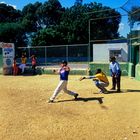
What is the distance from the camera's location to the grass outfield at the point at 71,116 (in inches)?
394

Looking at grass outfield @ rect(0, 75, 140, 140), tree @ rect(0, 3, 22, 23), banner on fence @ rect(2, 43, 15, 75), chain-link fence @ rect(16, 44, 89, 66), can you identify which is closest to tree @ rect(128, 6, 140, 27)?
grass outfield @ rect(0, 75, 140, 140)

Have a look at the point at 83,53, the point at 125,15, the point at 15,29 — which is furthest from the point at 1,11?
the point at 125,15

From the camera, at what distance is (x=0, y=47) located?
29.9 meters

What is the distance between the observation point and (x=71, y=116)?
39.6 feet

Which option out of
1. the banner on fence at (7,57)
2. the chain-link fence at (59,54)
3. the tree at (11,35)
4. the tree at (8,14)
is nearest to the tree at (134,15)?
the chain-link fence at (59,54)

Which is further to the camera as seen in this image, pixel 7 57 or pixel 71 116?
pixel 7 57

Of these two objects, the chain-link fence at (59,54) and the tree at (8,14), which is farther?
the tree at (8,14)

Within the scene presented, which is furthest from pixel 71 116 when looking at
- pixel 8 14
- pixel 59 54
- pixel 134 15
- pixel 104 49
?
pixel 8 14

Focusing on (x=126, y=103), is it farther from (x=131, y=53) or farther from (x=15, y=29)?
(x=15, y=29)

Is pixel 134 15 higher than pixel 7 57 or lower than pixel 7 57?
higher

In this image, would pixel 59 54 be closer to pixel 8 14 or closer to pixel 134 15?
pixel 134 15

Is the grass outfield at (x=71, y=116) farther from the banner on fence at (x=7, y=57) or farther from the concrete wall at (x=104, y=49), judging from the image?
the concrete wall at (x=104, y=49)

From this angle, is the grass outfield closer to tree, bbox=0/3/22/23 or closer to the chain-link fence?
the chain-link fence

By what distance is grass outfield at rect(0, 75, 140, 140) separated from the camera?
1000 centimetres
